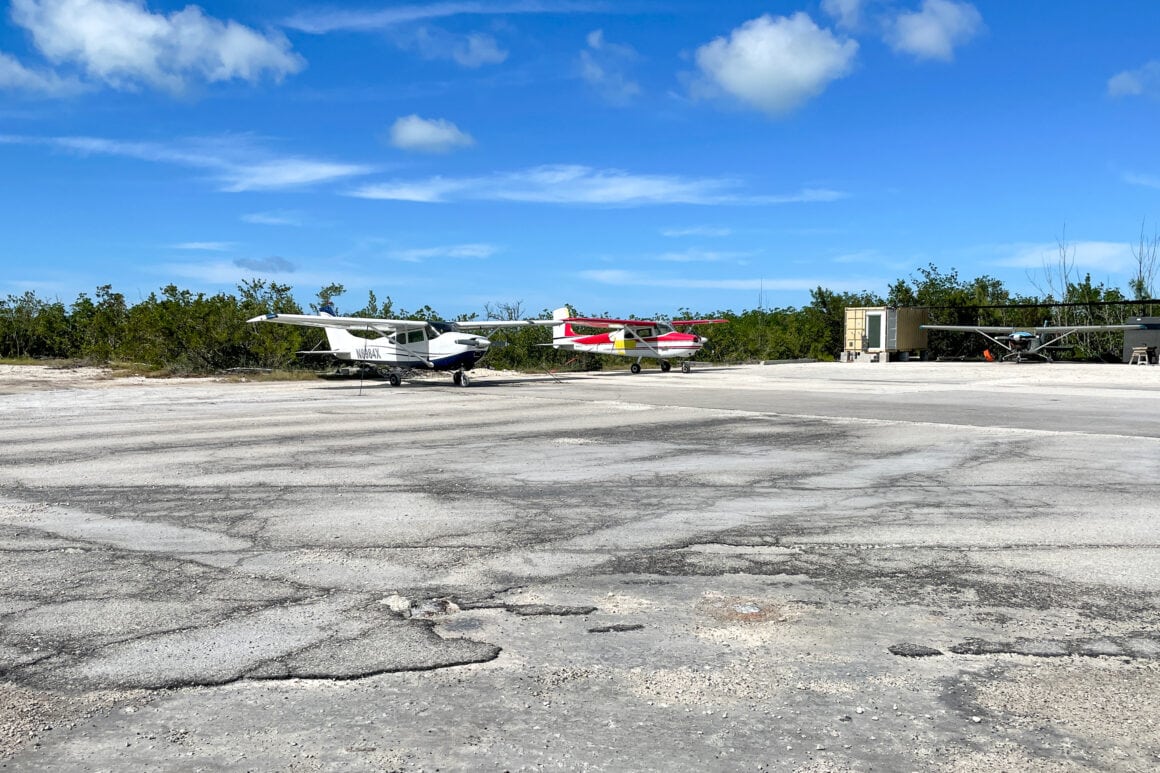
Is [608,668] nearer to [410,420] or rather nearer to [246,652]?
[246,652]

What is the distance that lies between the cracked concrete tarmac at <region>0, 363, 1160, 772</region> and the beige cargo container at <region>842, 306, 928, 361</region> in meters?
35.6

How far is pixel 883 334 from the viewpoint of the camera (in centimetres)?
4569

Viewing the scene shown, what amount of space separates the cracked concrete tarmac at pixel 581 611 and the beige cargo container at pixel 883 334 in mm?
35565

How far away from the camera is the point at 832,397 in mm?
21062

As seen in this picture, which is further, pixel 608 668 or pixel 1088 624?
pixel 1088 624

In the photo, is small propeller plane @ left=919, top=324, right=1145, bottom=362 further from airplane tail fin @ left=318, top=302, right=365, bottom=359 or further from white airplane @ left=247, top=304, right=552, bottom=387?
airplane tail fin @ left=318, top=302, right=365, bottom=359

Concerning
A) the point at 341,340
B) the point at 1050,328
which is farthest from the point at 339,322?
the point at 1050,328

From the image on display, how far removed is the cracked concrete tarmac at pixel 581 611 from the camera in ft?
10.7

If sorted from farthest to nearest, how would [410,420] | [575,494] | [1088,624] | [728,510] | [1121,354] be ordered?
[1121,354] < [410,420] < [575,494] < [728,510] < [1088,624]

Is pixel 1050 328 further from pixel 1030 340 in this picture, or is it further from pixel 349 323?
pixel 349 323

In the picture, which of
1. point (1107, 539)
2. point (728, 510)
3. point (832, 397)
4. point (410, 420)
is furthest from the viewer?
point (832, 397)

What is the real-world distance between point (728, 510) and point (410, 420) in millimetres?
9427

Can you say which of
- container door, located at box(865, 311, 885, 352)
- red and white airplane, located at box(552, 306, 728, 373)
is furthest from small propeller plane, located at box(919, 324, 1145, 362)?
red and white airplane, located at box(552, 306, 728, 373)

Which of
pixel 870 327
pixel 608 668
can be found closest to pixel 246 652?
pixel 608 668
